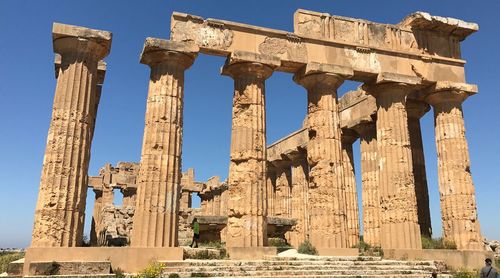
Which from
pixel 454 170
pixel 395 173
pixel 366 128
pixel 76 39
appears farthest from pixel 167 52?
pixel 454 170

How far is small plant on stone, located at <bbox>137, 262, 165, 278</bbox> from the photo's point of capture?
1293 cm

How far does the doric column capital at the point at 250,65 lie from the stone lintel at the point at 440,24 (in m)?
7.79

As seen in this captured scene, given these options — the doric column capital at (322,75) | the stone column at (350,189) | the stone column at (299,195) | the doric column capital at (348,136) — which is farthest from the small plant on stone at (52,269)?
the stone column at (299,195)

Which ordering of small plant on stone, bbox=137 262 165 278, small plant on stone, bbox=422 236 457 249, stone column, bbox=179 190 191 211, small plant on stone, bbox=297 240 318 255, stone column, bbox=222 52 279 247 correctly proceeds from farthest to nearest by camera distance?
1. stone column, bbox=179 190 191 211
2. small plant on stone, bbox=422 236 457 249
3. small plant on stone, bbox=297 240 318 255
4. stone column, bbox=222 52 279 247
5. small plant on stone, bbox=137 262 165 278

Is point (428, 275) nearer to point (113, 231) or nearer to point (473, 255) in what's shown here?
point (473, 255)

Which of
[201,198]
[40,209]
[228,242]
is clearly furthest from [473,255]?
[201,198]

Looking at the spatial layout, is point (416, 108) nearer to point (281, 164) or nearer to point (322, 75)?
point (322, 75)

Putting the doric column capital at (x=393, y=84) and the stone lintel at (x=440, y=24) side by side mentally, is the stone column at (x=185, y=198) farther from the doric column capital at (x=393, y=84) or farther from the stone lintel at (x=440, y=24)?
the stone lintel at (x=440, y=24)

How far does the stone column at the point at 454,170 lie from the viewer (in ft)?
65.8

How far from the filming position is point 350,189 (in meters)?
25.0

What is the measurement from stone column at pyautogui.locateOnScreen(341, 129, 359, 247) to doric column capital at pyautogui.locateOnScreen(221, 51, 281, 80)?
7066 mm

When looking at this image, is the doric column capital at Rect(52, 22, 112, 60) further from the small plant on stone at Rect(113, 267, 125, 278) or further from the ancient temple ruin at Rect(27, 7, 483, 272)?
the small plant on stone at Rect(113, 267, 125, 278)

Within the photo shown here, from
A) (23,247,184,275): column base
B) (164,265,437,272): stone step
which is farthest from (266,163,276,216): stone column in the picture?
(23,247,184,275): column base

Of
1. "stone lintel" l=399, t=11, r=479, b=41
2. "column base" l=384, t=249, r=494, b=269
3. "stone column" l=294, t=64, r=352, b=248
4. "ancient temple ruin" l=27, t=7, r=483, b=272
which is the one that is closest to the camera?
"ancient temple ruin" l=27, t=7, r=483, b=272
